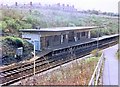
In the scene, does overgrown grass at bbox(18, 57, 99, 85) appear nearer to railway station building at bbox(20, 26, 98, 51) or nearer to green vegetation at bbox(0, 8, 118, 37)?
railway station building at bbox(20, 26, 98, 51)

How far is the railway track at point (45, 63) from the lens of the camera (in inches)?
162

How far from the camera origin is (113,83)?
3.63 meters

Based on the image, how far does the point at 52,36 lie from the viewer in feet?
17.1

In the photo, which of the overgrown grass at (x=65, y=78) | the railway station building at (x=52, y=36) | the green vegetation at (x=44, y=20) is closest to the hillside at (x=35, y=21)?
the green vegetation at (x=44, y=20)

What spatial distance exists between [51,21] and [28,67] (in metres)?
1.74

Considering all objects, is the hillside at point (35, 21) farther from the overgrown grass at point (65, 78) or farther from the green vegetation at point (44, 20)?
the overgrown grass at point (65, 78)

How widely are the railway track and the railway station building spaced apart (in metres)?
0.26

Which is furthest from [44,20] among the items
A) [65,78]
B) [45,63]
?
[65,78]

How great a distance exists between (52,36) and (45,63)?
24.5 inches

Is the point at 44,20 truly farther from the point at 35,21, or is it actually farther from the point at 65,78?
the point at 65,78

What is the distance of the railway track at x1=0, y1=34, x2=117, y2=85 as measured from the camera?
412cm

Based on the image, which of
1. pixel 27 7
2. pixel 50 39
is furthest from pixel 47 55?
pixel 27 7

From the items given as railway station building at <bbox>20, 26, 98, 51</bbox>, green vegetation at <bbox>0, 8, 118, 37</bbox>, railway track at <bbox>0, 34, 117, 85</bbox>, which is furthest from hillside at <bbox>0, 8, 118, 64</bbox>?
Result: railway track at <bbox>0, 34, 117, 85</bbox>

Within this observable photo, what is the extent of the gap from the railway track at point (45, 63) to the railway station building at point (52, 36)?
0.26 m
